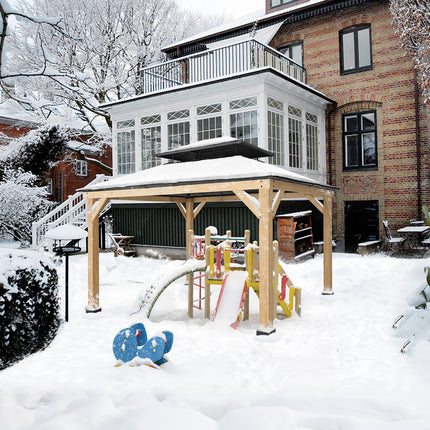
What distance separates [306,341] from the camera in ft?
19.6

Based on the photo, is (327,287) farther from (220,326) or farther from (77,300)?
(77,300)

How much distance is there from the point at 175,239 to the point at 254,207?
26.0 feet

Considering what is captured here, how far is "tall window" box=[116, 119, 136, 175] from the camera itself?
50.3 feet

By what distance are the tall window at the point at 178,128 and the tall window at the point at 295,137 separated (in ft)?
11.6

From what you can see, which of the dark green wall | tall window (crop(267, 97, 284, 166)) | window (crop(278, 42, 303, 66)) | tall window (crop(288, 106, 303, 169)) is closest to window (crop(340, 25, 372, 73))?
window (crop(278, 42, 303, 66))

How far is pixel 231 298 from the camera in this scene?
273 inches

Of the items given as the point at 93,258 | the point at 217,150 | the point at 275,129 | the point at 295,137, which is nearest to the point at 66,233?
the point at 93,258

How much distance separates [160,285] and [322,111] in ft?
36.6

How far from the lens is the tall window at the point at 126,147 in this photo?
15.3 metres

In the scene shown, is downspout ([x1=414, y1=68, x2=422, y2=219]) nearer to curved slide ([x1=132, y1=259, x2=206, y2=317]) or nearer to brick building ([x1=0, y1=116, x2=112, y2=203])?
curved slide ([x1=132, y1=259, x2=206, y2=317])

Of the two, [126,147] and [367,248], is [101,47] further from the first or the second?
[367,248]

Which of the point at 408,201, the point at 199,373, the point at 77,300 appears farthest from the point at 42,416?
the point at 408,201

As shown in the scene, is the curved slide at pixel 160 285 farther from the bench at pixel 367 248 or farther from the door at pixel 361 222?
the door at pixel 361 222

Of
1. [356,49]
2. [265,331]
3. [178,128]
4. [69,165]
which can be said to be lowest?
[265,331]
